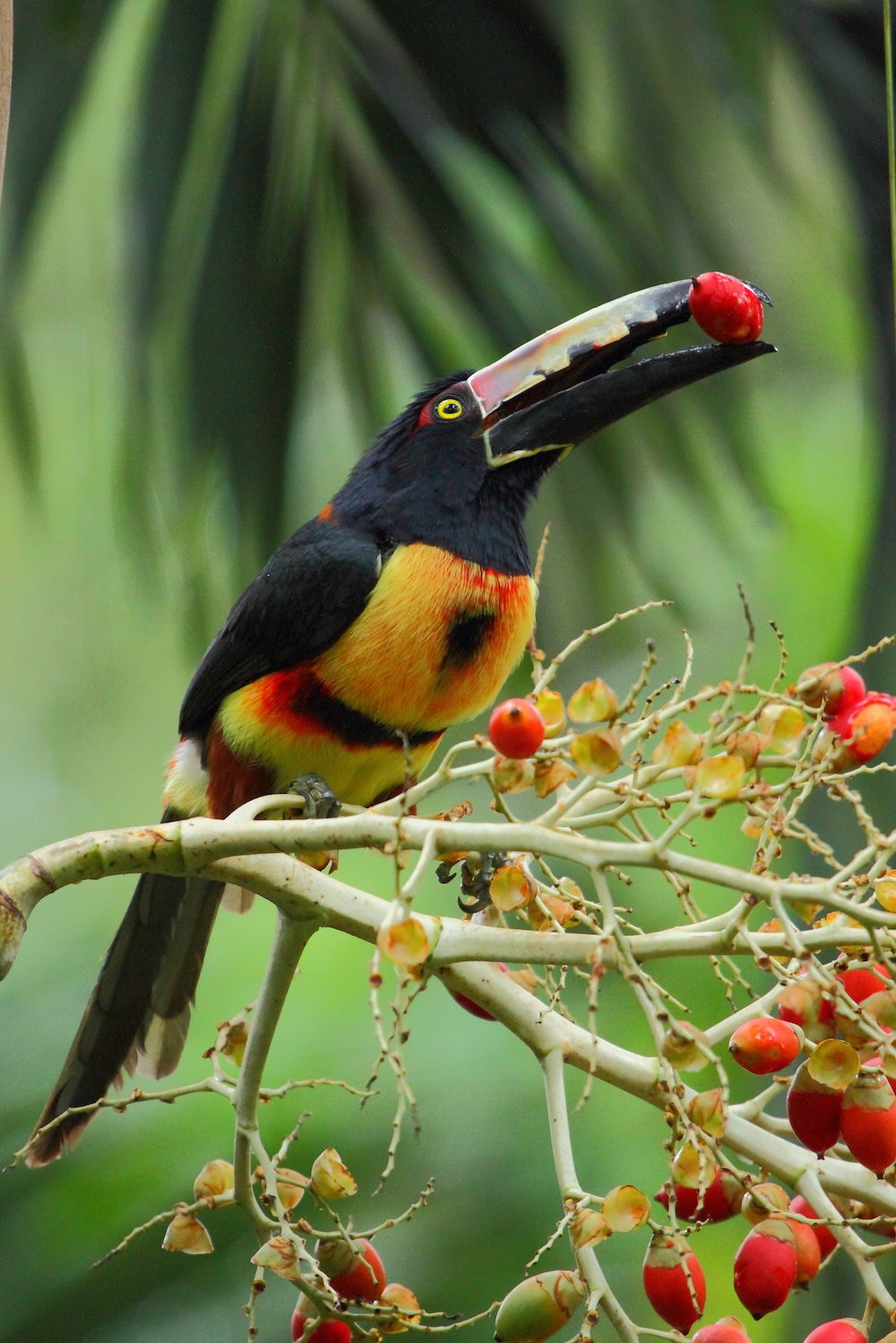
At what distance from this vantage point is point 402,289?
214 cm

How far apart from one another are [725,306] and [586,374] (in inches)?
10.1

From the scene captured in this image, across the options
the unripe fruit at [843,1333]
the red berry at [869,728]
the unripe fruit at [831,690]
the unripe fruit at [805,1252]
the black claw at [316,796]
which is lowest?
the unripe fruit at [843,1333]

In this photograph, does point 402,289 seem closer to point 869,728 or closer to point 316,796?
point 316,796

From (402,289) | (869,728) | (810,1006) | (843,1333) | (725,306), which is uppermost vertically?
(402,289)

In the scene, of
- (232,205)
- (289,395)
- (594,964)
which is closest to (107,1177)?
(289,395)

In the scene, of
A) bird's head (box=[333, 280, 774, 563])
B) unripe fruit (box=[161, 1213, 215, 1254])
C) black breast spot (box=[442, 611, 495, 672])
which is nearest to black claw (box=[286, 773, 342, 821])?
black breast spot (box=[442, 611, 495, 672])

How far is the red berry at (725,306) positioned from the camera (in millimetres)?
1258

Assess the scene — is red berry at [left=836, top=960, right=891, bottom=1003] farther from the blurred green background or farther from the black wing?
the blurred green background

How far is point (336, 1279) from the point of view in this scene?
995 millimetres

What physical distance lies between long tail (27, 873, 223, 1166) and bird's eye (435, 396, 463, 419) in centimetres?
58

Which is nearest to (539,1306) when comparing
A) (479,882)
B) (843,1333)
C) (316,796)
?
(843,1333)

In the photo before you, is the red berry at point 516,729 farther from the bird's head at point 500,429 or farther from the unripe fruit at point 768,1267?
the bird's head at point 500,429

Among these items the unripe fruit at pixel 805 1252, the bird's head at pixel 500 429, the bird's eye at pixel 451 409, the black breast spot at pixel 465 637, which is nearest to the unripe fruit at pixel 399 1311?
the unripe fruit at pixel 805 1252

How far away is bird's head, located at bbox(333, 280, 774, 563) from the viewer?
1430 mm
